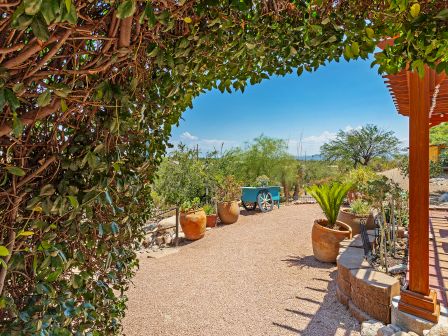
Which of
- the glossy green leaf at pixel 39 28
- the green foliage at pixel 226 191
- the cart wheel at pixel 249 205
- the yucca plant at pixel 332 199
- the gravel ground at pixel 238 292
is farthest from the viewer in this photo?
the cart wheel at pixel 249 205

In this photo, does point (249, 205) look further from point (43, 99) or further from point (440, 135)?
point (440, 135)

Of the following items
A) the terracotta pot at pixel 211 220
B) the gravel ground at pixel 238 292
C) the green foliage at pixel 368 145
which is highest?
the green foliage at pixel 368 145

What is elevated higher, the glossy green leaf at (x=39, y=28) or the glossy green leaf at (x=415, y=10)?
the glossy green leaf at (x=415, y=10)

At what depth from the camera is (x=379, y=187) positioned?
11.9 feet

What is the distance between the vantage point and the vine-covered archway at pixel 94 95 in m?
0.67

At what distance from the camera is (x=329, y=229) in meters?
4.15

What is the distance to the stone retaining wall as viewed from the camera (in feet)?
8.17

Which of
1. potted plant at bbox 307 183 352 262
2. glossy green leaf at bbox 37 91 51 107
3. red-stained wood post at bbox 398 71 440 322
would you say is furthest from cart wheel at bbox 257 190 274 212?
glossy green leaf at bbox 37 91 51 107

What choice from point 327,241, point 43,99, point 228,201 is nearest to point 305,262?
point 327,241

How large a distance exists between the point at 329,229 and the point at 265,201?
14.1 ft

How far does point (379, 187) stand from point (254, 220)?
13.5 feet

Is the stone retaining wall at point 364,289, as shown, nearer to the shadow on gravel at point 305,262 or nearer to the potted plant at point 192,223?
the shadow on gravel at point 305,262

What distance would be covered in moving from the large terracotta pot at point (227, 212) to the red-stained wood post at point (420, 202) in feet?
16.3

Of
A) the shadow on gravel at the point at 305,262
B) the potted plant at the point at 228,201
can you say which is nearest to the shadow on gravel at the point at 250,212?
the potted plant at the point at 228,201
